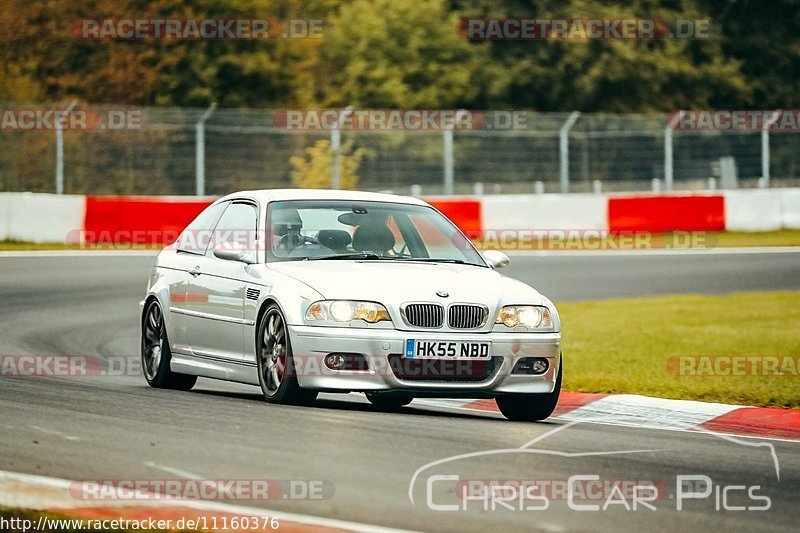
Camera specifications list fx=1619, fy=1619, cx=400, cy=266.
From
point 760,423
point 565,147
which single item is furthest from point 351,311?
point 565,147

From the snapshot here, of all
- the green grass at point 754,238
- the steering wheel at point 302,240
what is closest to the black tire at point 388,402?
the steering wheel at point 302,240

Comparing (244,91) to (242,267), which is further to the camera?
(244,91)

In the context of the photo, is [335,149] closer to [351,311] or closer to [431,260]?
[431,260]

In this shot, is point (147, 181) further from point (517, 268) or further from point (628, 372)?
point (628, 372)

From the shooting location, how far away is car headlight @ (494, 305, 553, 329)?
978cm

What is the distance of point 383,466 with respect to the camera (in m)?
7.59

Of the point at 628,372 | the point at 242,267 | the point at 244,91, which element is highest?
the point at 244,91

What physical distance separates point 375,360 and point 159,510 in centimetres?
324

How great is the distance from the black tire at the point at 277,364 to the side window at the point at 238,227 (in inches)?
30.5

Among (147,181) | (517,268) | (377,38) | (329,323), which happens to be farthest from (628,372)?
(377,38)

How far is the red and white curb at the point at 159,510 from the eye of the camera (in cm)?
618

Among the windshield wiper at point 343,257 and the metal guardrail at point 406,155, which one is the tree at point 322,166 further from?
the windshield wiper at point 343,257

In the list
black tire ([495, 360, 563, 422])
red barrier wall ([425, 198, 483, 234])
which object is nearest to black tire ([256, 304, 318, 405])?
black tire ([495, 360, 563, 422])

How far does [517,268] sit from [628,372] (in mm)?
9727
